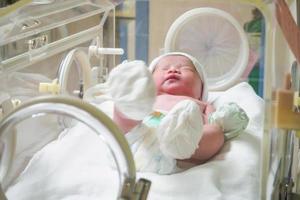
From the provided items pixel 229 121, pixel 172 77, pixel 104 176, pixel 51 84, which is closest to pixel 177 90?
pixel 172 77

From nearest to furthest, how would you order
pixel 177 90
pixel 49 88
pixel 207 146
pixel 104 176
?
pixel 104 176 → pixel 207 146 → pixel 49 88 → pixel 177 90

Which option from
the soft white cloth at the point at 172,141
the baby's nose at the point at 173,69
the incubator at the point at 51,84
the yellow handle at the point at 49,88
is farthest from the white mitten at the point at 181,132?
the baby's nose at the point at 173,69

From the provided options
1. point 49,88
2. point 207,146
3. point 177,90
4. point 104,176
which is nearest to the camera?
point 104,176

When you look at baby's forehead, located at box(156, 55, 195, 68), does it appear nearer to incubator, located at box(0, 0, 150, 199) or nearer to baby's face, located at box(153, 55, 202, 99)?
baby's face, located at box(153, 55, 202, 99)

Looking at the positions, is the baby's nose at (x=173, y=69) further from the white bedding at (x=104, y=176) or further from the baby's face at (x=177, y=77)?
the white bedding at (x=104, y=176)

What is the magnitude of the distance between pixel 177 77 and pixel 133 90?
0.47 m

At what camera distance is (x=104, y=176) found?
81 cm

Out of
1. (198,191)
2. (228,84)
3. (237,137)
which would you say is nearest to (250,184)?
(198,191)

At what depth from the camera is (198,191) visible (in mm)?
792

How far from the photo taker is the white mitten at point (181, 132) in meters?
0.87

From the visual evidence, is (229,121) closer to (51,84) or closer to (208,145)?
(208,145)

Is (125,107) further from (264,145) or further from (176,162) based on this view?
(264,145)

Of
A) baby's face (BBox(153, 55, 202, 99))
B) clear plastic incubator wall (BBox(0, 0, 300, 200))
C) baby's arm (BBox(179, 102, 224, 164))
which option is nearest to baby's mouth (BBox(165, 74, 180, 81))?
baby's face (BBox(153, 55, 202, 99))

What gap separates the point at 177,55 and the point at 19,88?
55 centimetres
